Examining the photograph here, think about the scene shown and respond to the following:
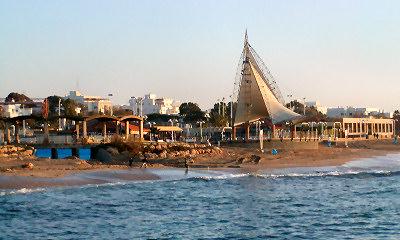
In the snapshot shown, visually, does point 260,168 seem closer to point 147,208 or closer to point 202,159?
point 202,159

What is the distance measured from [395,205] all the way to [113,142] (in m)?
29.8

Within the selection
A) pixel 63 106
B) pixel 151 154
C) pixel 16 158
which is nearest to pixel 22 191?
pixel 16 158

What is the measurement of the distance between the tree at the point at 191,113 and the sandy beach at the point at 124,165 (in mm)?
57083

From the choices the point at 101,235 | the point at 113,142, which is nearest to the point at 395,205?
the point at 101,235

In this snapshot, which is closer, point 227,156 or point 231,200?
point 231,200

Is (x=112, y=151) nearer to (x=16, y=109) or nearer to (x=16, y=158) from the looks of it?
(x=16, y=158)

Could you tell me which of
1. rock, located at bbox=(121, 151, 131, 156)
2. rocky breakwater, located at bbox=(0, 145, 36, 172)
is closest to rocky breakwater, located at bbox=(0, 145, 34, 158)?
rocky breakwater, located at bbox=(0, 145, 36, 172)

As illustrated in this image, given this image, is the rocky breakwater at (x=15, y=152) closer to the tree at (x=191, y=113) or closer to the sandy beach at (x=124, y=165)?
the sandy beach at (x=124, y=165)

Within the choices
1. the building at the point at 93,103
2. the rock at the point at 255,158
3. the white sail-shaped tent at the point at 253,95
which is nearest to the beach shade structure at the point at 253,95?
the white sail-shaped tent at the point at 253,95

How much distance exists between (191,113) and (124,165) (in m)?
78.6

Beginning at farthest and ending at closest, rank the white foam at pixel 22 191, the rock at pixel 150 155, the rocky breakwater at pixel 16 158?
the rock at pixel 150 155
the rocky breakwater at pixel 16 158
the white foam at pixel 22 191

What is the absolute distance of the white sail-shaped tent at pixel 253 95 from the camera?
81.5m

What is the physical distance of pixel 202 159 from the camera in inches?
2074

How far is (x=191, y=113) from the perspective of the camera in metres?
126
